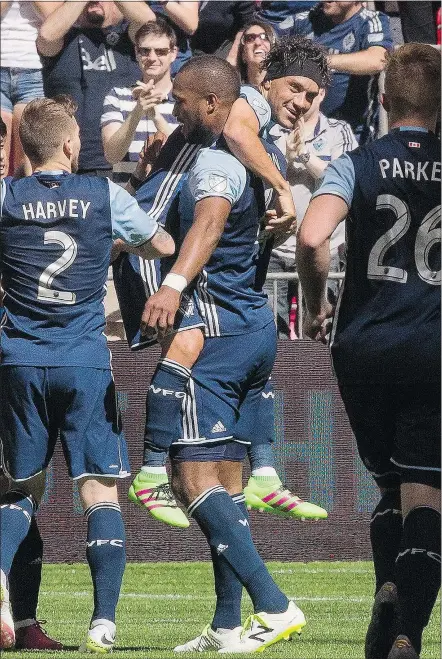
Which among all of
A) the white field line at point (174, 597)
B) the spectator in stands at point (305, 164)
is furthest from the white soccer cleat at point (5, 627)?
the spectator in stands at point (305, 164)

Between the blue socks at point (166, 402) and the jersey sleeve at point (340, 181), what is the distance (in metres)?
1.21

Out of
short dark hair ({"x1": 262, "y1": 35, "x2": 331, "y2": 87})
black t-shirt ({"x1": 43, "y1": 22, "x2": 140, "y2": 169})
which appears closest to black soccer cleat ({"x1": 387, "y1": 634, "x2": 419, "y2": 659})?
short dark hair ({"x1": 262, "y1": 35, "x2": 331, "y2": 87})

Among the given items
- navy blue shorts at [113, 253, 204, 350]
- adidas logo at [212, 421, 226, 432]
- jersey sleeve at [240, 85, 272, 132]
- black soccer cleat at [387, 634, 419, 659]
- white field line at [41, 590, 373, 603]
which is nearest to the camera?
black soccer cleat at [387, 634, 419, 659]

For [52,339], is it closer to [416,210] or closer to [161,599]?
[416,210]

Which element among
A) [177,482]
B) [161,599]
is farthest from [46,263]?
[161,599]

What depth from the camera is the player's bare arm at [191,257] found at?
5059 mm

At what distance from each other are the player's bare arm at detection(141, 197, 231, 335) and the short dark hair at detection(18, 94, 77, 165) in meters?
0.62

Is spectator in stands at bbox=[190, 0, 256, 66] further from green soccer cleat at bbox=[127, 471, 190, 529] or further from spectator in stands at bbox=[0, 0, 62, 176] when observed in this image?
green soccer cleat at bbox=[127, 471, 190, 529]

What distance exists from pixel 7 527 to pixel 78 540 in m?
3.63

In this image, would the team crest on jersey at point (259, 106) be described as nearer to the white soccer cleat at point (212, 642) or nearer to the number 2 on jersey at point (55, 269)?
the number 2 on jersey at point (55, 269)

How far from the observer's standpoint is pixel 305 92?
6234 millimetres

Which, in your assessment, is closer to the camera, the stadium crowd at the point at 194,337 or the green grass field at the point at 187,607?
the stadium crowd at the point at 194,337

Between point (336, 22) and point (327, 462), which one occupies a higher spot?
point (336, 22)

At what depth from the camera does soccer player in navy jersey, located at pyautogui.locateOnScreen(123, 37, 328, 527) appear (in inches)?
220
